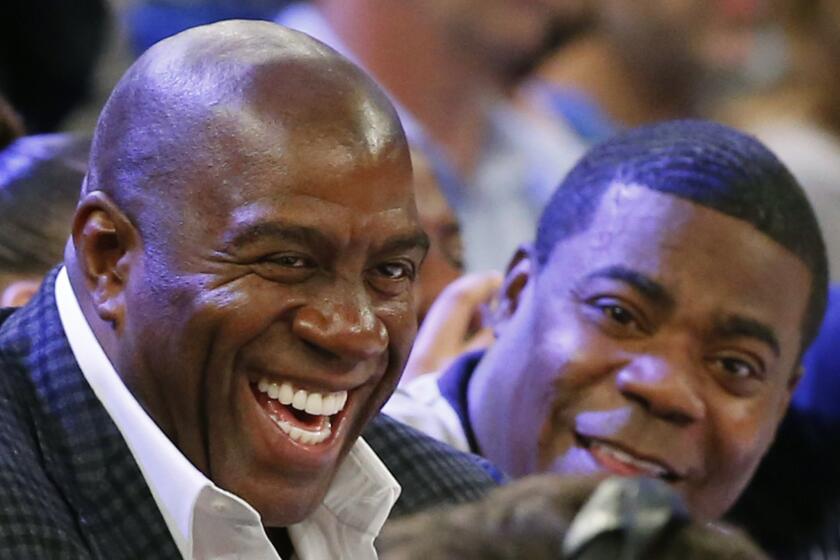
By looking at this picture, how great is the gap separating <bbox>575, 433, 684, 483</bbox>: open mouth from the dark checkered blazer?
2.21 ft

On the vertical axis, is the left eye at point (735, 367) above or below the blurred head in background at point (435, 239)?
above

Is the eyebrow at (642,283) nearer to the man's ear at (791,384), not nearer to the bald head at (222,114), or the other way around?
the man's ear at (791,384)

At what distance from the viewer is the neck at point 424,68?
3207 millimetres

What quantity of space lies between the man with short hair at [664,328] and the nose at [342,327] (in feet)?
1.88

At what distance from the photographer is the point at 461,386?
7.36 feet

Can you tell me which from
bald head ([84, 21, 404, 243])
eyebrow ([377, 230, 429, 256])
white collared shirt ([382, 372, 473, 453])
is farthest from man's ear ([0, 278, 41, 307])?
eyebrow ([377, 230, 429, 256])

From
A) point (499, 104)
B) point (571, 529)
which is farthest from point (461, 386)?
point (499, 104)

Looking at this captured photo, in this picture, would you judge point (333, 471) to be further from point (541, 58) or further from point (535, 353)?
point (541, 58)

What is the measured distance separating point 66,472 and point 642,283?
770mm

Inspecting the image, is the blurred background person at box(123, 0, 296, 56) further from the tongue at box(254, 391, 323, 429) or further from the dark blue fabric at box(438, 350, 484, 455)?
the tongue at box(254, 391, 323, 429)

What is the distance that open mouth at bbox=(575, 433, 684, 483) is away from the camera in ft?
6.71

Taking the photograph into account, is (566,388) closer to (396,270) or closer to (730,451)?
(730,451)

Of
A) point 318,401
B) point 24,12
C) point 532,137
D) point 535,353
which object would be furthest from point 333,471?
point 532,137

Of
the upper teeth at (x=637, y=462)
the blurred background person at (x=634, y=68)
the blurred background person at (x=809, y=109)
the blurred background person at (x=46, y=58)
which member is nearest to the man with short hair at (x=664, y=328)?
the upper teeth at (x=637, y=462)
